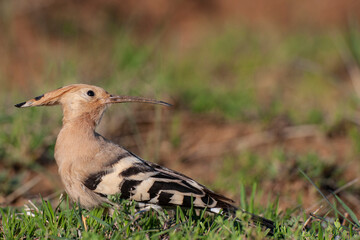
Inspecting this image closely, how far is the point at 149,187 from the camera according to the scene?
244 centimetres

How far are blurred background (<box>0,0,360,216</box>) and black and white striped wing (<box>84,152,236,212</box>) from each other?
1.94 feet

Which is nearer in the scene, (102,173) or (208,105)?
(102,173)

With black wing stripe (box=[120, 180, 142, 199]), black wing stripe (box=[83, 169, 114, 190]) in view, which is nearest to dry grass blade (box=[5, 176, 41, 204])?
black wing stripe (box=[83, 169, 114, 190])

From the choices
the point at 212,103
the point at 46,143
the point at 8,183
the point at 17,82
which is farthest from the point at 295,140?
the point at 17,82

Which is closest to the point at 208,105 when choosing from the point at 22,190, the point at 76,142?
A: the point at 22,190

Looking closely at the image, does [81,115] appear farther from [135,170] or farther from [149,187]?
[149,187]

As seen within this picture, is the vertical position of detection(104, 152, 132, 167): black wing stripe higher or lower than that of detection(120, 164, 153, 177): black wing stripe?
higher

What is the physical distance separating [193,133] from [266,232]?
98.0 inches

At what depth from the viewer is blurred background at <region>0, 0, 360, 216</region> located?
151 inches

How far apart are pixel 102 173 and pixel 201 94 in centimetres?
263

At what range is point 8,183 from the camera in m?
3.59

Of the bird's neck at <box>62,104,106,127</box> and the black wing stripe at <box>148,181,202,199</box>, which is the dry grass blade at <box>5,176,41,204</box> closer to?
the bird's neck at <box>62,104,106,127</box>

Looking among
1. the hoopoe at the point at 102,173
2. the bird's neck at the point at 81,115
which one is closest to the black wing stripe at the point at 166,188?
the hoopoe at the point at 102,173

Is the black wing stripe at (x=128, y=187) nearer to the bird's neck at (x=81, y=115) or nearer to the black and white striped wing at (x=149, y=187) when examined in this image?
the black and white striped wing at (x=149, y=187)
